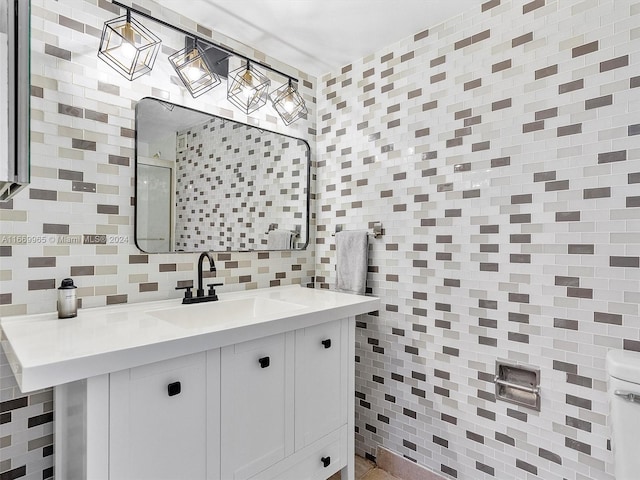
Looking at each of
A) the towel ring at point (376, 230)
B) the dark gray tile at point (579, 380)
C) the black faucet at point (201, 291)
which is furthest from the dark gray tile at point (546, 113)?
the black faucet at point (201, 291)

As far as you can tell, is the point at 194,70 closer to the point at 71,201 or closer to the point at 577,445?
the point at 71,201

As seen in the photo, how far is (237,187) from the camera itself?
6.69 ft

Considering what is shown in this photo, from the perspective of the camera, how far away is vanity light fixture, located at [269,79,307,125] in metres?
2.20

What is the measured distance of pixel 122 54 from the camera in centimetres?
156

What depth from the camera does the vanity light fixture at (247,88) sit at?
1993 mm

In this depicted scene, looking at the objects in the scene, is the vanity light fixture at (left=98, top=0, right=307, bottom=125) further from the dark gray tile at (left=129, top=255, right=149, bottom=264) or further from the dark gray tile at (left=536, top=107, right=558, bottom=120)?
the dark gray tile at (left=536, top=107, right=558, bottom=120)

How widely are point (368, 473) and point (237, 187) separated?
1.76 meters

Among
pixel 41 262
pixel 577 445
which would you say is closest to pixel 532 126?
pixel 577 445

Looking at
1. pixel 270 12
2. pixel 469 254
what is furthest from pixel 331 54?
pixel 469 254

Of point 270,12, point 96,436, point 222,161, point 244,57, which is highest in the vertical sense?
point 270,12

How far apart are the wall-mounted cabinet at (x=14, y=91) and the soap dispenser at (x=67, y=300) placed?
0.91 m

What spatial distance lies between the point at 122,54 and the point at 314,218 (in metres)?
1.39

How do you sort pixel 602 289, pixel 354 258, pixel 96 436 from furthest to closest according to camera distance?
1. pixel 354 258
2. pixel 602 289
3. pixel 96 436

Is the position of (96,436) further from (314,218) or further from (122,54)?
(314,218)
